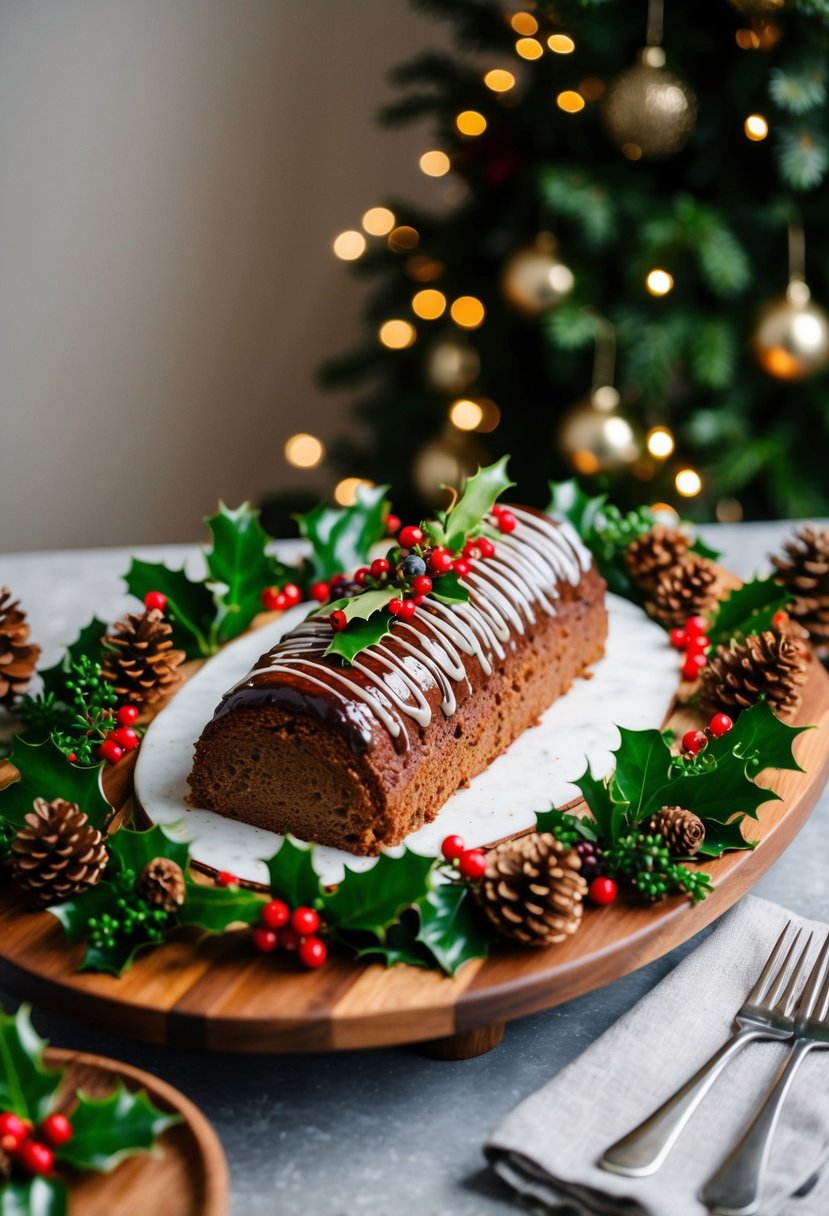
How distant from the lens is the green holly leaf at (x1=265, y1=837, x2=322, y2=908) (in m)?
1.54

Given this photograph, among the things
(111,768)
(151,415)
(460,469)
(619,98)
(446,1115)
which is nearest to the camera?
(446,1115)

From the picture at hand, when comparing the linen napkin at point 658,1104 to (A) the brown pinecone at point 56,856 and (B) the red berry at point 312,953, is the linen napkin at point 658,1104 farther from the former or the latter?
(A) the brown pinecone at point 56,856

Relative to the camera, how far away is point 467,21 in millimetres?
3537

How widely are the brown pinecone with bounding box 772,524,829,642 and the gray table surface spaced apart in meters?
0.88

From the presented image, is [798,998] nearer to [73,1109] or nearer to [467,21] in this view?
[73,1109]

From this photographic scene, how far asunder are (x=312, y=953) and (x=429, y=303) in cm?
268

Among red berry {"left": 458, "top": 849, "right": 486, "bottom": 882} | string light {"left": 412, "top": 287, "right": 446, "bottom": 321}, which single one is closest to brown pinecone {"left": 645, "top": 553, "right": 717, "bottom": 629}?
red berry {"left": 458, "top": 849, "right": 486, "bottom": 882}

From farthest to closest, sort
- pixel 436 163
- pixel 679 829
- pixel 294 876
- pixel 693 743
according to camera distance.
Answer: pixel 436 163, pixel 693 743, pixel 679 829, pixel 294 876

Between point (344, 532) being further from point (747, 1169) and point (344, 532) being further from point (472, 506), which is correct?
point (747, 1169)

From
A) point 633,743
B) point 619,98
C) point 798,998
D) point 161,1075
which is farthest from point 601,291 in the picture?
point 161,1075

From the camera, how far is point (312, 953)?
148 cm

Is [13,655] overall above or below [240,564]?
below

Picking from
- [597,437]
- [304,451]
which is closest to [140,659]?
[597,437]

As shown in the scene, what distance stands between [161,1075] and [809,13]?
2.82 metres
